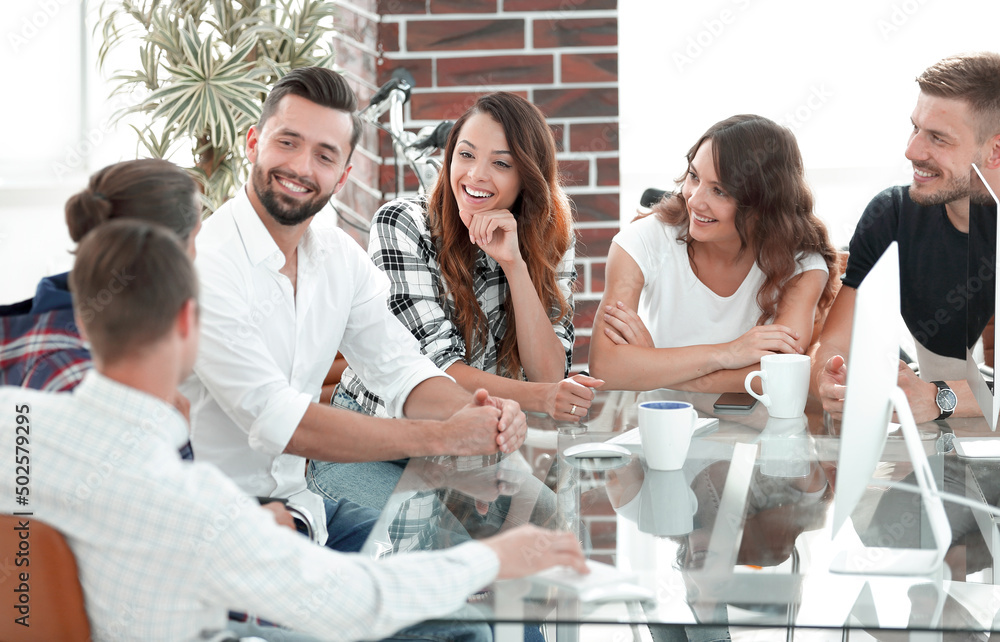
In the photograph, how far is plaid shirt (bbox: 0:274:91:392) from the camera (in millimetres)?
990

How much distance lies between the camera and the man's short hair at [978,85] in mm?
1969

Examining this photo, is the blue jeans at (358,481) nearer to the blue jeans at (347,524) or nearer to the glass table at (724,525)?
the blue jeans at (347,524)

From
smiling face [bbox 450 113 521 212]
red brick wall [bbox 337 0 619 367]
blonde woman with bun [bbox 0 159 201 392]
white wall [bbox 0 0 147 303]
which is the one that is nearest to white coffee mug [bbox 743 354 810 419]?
smiling face [bbox 450 113 521 212]

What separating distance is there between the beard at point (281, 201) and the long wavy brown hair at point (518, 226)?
1.65ft

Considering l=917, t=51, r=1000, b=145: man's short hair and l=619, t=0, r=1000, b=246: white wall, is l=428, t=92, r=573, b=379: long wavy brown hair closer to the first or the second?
l=917, t=51, r=1000, b=145: man's short hair

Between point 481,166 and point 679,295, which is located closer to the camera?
point 481,166

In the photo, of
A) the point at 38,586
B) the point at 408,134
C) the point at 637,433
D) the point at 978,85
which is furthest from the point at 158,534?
the point at 978,85

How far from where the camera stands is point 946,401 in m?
1.63

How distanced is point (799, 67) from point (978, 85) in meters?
1.35

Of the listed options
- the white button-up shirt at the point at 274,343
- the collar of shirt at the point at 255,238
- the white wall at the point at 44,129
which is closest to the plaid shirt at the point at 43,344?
the white button-up shirt at the point at 274,343

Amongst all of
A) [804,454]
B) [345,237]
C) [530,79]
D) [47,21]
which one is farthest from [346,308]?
[47,21]

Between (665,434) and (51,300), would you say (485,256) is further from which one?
(51,300)

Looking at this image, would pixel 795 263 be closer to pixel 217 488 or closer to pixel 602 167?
pixel 602 167

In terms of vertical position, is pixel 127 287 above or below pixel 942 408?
above
